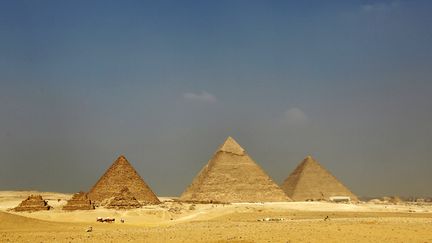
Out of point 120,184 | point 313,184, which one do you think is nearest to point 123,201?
point 120,184

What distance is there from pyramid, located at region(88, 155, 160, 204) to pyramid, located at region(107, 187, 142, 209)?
278cm

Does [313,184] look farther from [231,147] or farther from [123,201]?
[123,201]

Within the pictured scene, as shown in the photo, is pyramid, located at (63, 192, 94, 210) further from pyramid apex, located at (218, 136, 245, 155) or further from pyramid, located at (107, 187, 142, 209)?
pyramid apex, located at (218, 136, 245, 155)

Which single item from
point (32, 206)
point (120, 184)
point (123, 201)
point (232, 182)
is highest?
point (232, 182)

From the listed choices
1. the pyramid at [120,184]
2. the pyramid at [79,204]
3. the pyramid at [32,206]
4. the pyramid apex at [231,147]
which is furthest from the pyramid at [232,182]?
the pyramid at [32,206]

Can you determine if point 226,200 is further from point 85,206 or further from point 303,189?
point 85,206

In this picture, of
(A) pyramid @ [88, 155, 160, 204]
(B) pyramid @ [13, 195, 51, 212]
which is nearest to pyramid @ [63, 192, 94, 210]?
(B) pyramid @ [13, 195, 51, 212]

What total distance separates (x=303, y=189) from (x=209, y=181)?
14.7 metres

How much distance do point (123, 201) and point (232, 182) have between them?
57.4 ft

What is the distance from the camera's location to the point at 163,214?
35.8 meters

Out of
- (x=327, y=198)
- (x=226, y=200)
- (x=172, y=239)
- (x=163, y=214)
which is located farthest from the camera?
(x=327, y=198)

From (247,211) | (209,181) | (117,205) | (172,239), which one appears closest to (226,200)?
(209,181)

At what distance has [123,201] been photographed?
38531 mm

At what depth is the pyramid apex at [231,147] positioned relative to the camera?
56.5 metres
